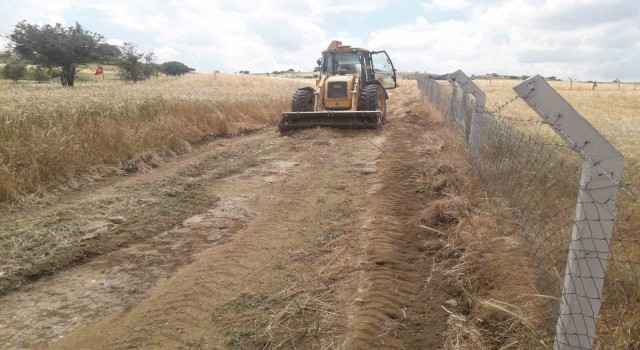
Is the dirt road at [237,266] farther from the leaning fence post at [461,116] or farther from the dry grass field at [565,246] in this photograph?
the leaning fence post at [461,116]

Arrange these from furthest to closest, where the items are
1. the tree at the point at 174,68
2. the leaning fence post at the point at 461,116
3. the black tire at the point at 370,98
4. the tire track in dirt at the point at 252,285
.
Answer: the tree at the point at 174,68 → the black tire at the point at 370,98 → the leaning fence post at the point at 461,116 → the tire track in dirt at the point at 252,285

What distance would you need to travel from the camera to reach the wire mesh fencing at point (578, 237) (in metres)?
2.20

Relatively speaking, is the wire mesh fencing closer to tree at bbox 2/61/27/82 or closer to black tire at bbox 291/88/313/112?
black tire at bbox 291/88/313/112

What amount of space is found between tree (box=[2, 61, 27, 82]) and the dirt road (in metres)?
37.0

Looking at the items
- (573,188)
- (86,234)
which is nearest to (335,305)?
(573,188)

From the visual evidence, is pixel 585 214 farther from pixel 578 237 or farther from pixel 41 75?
pixel 41 75

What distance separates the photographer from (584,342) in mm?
2338

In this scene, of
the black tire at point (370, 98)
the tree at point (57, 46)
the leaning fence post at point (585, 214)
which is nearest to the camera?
the leaning fence post at point (585, 214)

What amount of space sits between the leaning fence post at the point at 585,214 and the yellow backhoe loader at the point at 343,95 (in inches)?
368

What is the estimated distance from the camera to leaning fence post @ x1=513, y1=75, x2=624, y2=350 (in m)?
2.16

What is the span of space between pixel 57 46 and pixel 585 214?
35749mm

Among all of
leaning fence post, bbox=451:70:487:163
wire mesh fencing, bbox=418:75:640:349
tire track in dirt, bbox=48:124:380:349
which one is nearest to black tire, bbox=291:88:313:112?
leaning fence post, bbox=451:70:487:163

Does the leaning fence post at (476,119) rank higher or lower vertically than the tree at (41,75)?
lower

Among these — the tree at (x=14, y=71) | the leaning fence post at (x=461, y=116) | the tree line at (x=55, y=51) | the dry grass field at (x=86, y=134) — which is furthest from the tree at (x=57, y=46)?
the leaning fence post at (x=461, y=116)
